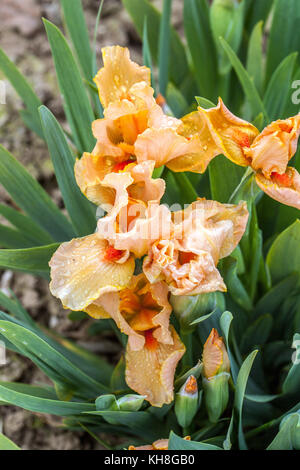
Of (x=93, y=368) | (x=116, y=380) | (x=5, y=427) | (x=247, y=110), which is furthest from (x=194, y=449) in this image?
(x=247, y=110)

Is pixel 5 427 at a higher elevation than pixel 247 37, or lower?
lower

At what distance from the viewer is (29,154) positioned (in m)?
1.46

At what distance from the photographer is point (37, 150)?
1.47 meters

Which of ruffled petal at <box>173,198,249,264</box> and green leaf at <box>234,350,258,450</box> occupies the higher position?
ruffled petal at <box>173,198,249,264</box>

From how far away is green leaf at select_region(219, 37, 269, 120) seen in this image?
0.87 meters

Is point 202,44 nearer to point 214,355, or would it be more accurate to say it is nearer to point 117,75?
point 117,75

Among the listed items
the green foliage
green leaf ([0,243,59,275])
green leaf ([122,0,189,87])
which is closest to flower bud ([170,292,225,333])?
the green foliage

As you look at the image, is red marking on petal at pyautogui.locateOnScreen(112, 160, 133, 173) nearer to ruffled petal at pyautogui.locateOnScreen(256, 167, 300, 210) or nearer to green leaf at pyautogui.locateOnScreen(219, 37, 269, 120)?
ruffled petal at pyautogui.locateOnScreen(256, 167, 300, 210)

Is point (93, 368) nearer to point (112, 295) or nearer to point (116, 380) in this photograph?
point (116, 380)

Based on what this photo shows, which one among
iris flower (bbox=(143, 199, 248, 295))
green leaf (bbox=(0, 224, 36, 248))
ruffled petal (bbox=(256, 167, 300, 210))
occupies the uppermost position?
ruffled petal (bbox=(256, 167, 300, 210))

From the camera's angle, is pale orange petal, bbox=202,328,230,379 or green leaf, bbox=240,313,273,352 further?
green leaf, bbox=240,313,273,352

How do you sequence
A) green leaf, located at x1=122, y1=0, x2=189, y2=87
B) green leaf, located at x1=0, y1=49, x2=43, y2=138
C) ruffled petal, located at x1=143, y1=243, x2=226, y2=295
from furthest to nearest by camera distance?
green leaf, located at x1=122, y1=0, x2=189, y2=87
green leaf, located at x1=0, y1=49, x2=43, y2=138
ruffled petal, located at x1=143, y1=243, x2=226, y2=295

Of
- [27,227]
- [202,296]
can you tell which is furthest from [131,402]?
[27,227]
